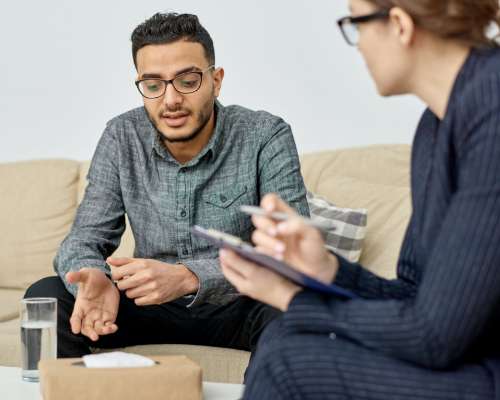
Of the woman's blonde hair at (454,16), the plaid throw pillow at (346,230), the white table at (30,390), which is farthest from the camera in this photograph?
the plaid throw pillow at (346,230)

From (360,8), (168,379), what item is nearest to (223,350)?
(168,379)

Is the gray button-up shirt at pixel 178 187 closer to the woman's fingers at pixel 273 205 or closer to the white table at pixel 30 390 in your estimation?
the white table at pixel 30 390

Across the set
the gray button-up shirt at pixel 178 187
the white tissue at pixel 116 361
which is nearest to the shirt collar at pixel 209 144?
the gray button-up shirt at pixel 178 187

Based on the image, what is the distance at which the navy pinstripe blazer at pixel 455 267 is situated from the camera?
109 cm

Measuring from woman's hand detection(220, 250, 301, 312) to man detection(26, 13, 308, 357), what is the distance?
78cm

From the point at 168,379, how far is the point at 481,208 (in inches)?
26.5

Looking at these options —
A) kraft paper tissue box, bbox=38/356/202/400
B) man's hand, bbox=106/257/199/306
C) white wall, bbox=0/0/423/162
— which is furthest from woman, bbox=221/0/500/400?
white wall, bbox=0/0/423/162

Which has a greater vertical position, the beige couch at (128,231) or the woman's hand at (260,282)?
the woman's hand at (260,282)

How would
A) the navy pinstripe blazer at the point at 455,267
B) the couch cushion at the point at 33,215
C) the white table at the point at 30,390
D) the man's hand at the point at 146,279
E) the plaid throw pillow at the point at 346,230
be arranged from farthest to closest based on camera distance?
1. the couch cushion at the point at 33,215
2. the plaid throw pillow at the point at 346,230
3. the man's hand at the point at 146,279
4. the white table at the point at 30,390
5. the navy pinstripe blazer at the point at 455,267

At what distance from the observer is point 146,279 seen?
6.16 ft

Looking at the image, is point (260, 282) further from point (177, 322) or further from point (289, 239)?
point (177, 322)

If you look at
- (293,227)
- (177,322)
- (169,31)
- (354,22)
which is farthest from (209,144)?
(293,227)

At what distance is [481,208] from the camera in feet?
3.56

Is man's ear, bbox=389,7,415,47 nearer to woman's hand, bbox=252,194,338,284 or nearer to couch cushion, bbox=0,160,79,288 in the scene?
woman's hand, bbox=252,194,338,284
